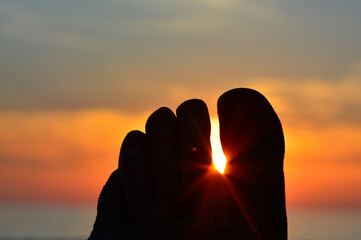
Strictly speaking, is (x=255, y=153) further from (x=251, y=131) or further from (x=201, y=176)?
(x=201, y=176)

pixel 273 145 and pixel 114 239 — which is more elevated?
pixel 273 145

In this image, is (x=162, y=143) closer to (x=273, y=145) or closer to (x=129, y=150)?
(x=129, y=150)

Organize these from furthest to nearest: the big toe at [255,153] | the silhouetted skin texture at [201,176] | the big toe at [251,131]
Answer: the big toe at [251,131] → the big toe at [255,153] → the silhouetted skin texture at [201,176]

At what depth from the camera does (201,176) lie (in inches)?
693

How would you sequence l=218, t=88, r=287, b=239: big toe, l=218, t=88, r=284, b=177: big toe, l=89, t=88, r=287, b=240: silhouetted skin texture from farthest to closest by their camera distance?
l=218, t=88, r=284, b=177: big toe
l=218, t=88, r=287, b=239: big toe
l=89, t=88, r=287, b=240: silhouetted skin texture

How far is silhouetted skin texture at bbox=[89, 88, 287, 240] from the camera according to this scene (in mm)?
17453

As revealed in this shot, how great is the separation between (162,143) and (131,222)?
1941 millimetres

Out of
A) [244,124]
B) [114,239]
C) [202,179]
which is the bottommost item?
[114,239]

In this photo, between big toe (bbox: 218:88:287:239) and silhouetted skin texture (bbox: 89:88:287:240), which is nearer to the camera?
silhouetted skin texture (bbox: 89:88:287:240)

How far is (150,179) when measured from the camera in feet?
59.3

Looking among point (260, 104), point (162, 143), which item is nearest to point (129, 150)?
point (162, 143)

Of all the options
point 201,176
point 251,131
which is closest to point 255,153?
point 251,131

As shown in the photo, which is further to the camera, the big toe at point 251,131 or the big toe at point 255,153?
the big toe at point 251,131

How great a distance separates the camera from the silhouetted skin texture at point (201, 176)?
17453 millimetres
